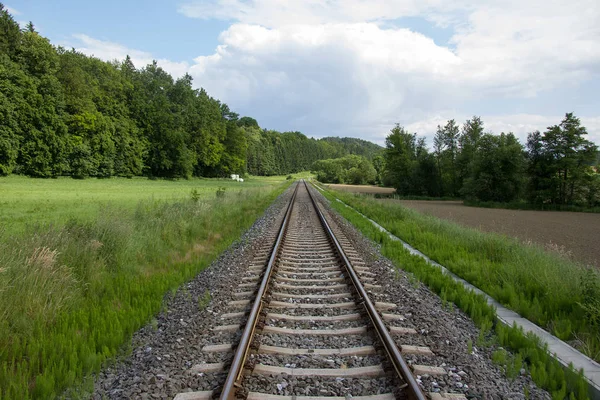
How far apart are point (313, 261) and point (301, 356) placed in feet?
15.3

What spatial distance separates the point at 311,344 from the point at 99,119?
64.1m

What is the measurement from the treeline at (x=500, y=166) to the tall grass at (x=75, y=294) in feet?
142

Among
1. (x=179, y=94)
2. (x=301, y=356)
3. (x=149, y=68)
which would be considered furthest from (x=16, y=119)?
(x=301, y=356)

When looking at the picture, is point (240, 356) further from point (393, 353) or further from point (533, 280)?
point (533, 280)

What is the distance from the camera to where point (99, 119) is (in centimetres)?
5775

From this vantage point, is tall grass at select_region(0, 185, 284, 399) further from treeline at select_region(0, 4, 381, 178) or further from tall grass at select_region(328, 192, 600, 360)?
treeline at select_region(0, 4, 381, 178)

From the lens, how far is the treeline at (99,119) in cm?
4506

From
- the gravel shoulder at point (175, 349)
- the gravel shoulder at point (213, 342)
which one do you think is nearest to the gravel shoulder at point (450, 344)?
the gravel shoulder at point (213, 342)

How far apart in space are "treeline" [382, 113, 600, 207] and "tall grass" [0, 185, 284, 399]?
1705 inches

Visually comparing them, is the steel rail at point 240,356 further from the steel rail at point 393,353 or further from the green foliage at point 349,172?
the green foliage at point 349,172

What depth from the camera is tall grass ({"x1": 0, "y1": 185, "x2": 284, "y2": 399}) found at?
3594mm

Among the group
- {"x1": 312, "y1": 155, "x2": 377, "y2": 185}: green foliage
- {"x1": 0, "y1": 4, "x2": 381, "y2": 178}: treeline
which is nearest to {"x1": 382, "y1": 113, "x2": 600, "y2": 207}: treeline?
{"x1": 0, "y1": 4, "x2": 381, "y2": 178}: treeline

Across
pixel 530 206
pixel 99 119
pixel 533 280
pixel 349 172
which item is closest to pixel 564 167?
pixel 530 206

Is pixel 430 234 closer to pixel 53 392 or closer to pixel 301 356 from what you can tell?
pixel 301 356
